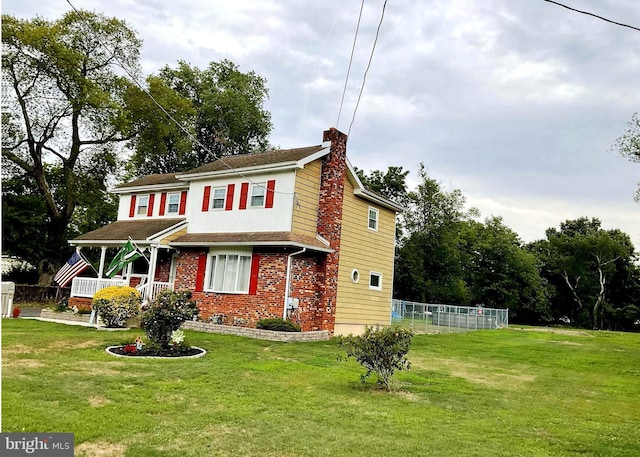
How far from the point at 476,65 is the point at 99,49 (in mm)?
28478

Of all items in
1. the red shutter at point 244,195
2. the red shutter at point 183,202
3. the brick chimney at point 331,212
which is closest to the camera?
the brick chimney at point 331,212

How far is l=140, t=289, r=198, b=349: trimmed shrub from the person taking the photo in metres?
10.7

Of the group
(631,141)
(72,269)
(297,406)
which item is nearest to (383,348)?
(297,406)

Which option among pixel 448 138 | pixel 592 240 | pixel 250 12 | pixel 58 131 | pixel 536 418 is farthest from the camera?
pixel 592 240

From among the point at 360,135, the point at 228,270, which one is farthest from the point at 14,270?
the point at 360,135

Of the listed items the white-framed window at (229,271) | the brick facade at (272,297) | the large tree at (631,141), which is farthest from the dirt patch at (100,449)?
the large tree at (631,141)

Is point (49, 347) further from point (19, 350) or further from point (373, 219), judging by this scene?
point (373, 219)

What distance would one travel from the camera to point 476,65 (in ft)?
38.3

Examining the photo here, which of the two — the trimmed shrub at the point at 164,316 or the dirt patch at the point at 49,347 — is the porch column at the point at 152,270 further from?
the trimmed shrub at the point at 164,316

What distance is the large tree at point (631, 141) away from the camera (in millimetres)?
21875

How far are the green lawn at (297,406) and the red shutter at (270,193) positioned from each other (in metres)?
6.51

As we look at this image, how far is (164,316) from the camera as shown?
1072cm

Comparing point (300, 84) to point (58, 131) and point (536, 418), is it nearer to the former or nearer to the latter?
point (536, 418)

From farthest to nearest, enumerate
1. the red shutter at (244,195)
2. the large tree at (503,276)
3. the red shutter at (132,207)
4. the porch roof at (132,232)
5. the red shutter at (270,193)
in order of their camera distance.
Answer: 1. the large tree at (503,276)
2. the red shutter at (132,207)
3. the porch roof at (132,232)
4. the red shutter at (244,195)
5. the red shutter at (270,193)
